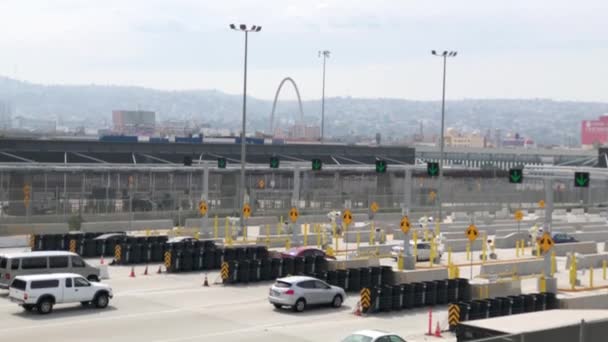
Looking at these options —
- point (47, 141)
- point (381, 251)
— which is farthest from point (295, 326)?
point (47, 141)

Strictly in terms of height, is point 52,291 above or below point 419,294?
above

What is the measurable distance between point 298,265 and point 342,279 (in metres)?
2.61

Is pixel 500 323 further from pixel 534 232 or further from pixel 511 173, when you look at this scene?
pixel 534 232

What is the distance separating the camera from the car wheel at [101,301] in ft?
90.3

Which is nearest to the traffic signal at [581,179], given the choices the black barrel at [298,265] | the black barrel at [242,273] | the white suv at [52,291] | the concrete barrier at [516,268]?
the concrete barrier at [516,268]

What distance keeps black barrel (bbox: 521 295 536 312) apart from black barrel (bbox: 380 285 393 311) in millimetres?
4082

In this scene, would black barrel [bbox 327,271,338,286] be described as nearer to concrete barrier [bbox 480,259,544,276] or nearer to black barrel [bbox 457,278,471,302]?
black barrel [bbox 457,278,471,302]

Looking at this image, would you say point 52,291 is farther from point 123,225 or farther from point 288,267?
point 123,225

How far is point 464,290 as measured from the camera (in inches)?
1214

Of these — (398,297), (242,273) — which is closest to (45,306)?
(242,273)

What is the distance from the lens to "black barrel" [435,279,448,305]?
1192 inches

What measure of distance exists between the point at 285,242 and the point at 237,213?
15108mm

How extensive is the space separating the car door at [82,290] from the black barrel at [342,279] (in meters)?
8.96

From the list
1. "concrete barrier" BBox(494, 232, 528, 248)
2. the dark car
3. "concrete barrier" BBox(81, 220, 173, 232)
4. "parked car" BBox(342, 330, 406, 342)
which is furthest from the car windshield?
the dark car
